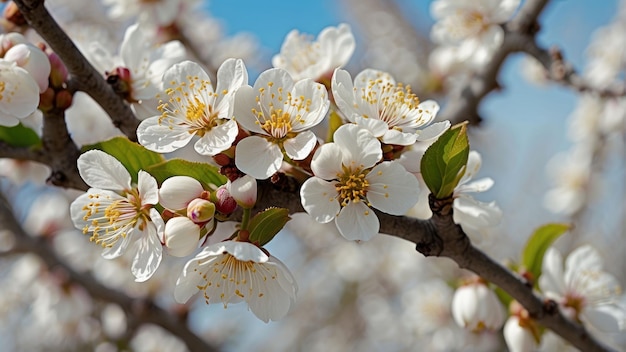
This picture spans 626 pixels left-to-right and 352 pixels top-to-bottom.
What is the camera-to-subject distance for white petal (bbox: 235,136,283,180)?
80 cm

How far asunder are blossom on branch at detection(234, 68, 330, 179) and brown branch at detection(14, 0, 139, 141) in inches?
11.3

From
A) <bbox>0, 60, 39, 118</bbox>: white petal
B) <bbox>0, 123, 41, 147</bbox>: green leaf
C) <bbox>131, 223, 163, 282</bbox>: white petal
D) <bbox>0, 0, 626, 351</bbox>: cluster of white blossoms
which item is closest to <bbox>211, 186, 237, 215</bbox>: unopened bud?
<bbox>0, 0, 626, 351</bbox>: cluster of white blossoms

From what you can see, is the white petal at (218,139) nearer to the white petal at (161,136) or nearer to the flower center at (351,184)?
the white petal at (161,136)

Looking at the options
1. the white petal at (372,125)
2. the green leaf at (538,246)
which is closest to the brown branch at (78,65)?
the white petal at (372,125)

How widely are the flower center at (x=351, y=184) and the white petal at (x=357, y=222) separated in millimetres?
14

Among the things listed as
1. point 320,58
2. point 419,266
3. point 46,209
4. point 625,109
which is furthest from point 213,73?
point 419,266

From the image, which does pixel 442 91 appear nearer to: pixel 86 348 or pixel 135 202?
pixel 135 202

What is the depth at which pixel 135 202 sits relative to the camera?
896 mm

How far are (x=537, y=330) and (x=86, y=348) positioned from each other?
8.80ft

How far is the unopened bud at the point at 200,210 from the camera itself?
79cm

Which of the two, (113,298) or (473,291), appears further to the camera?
(113,298)

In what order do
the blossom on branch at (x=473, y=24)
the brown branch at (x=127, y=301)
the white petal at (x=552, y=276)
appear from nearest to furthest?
the white petal at (x=552, y=276)
the blossom on branch at (x=473, y=24)
the brown branch at (x=127, y=301)

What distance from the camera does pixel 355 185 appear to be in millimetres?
858

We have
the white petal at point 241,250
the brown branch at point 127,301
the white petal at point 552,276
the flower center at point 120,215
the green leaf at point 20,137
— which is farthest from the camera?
the brown branch at point 127,301
